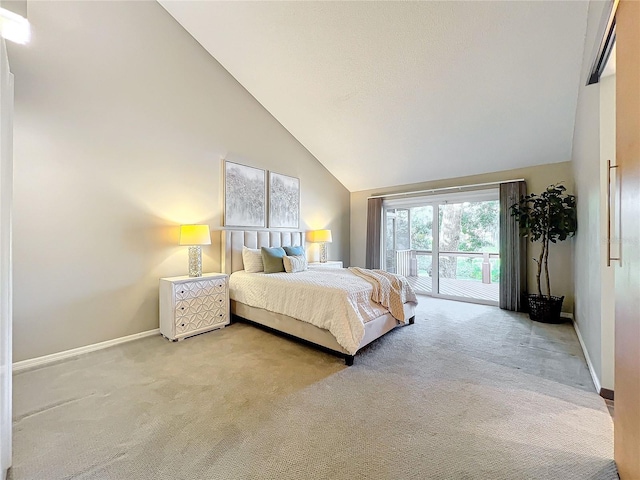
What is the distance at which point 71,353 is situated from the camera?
8.76 ft

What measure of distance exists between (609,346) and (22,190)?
4.95 meters

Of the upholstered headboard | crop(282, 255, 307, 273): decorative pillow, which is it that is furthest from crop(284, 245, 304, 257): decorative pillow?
the upholstered headboard

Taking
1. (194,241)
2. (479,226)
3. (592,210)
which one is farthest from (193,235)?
(479,226)

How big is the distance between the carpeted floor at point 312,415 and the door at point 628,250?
0.34m

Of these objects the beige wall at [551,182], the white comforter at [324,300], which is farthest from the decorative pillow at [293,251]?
the beige wall at [551,182]

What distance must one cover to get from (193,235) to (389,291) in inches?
94.7

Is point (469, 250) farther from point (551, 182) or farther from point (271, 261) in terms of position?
point (271, 261)

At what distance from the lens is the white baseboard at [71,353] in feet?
7.89

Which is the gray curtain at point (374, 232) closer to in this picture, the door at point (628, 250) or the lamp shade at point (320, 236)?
the lamp shade at point (320, 236)

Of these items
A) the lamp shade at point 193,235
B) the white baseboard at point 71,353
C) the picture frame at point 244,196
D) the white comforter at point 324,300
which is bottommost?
the white baseboard at point 71,353

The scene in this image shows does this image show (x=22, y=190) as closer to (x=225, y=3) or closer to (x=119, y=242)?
(x=119, y=242)

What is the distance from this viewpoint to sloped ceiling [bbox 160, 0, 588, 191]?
2643mm

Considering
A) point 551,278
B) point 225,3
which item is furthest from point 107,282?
point 551,278

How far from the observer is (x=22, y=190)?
241 cm
